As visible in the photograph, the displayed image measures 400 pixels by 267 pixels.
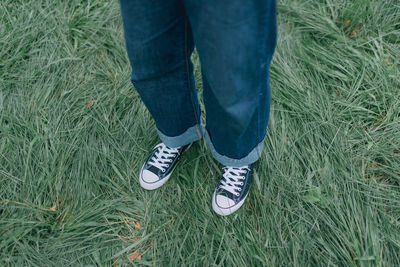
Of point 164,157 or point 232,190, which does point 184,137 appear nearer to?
point 164,157

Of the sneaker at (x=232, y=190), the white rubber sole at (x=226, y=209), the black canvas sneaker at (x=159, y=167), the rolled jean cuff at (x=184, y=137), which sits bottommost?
the white rubber sole at (x=226, y=209)

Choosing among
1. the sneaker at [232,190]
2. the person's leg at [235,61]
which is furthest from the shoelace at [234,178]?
the person's leg at [235,61]

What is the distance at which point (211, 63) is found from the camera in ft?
1.89

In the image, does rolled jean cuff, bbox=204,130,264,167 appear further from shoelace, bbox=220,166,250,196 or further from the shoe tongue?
the shoe tongue

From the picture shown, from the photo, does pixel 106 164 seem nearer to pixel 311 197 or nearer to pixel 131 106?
pixel 131 106

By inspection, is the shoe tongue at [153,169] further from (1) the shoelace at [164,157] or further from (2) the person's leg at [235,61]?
(2) the person's leg at [235,61]

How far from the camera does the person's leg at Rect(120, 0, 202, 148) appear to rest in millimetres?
617

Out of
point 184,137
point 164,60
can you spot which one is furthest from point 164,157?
point 164,60

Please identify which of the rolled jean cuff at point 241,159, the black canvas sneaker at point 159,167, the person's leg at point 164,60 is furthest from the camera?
the black canvas sneaker at point 159,167

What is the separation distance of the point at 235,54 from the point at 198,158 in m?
0.66

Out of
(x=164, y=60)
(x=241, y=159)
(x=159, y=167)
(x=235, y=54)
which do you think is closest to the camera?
(x=235, y=54)

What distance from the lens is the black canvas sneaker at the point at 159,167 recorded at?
3.57 feet

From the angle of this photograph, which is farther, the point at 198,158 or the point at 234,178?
the point at 198,158

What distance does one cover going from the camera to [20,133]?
1.22m
